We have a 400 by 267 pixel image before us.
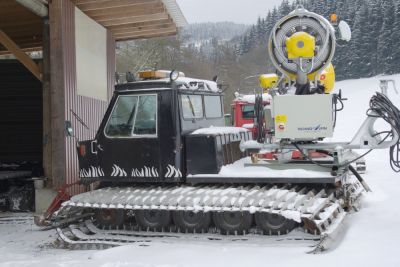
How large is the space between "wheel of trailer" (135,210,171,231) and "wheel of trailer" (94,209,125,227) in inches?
11.2

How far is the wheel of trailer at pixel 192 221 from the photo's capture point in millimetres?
7449

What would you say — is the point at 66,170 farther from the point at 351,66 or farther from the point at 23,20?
the point at 351,66

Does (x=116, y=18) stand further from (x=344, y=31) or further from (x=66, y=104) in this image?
(x=344, y=31)

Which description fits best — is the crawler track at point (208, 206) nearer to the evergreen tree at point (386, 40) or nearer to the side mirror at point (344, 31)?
the side mirror at point (344, 31)

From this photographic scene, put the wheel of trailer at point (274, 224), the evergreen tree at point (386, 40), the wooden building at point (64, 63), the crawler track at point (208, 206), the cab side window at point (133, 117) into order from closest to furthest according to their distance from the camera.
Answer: the crawler track at point (208, 206), the wheel of trailer at point (274, 224), the cab side window at point (133, 117), the wooden building at point (64, 63), the evergreen tree at point (386, 40)

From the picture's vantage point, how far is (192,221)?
7.49 meters

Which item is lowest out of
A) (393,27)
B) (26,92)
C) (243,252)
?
(243,252)

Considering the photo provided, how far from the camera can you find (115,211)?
7887 mm

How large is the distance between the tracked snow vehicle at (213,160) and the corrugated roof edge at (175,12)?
180 inches

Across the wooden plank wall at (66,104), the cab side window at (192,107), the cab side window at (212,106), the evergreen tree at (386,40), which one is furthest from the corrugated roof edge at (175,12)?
the evergreen tree at (386,40)

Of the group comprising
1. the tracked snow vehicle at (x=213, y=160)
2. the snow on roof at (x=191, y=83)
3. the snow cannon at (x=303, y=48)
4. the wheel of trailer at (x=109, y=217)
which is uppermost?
the snow cannon at (x=303, y=48)

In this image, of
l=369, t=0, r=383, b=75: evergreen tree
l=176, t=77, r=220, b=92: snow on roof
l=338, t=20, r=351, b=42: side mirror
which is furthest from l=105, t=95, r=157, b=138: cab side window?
l=369, t=0, r=383, b=75: evergreen tree

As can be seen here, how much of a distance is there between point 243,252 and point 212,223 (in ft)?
3.72

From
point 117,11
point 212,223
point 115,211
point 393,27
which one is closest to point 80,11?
point 117,11
